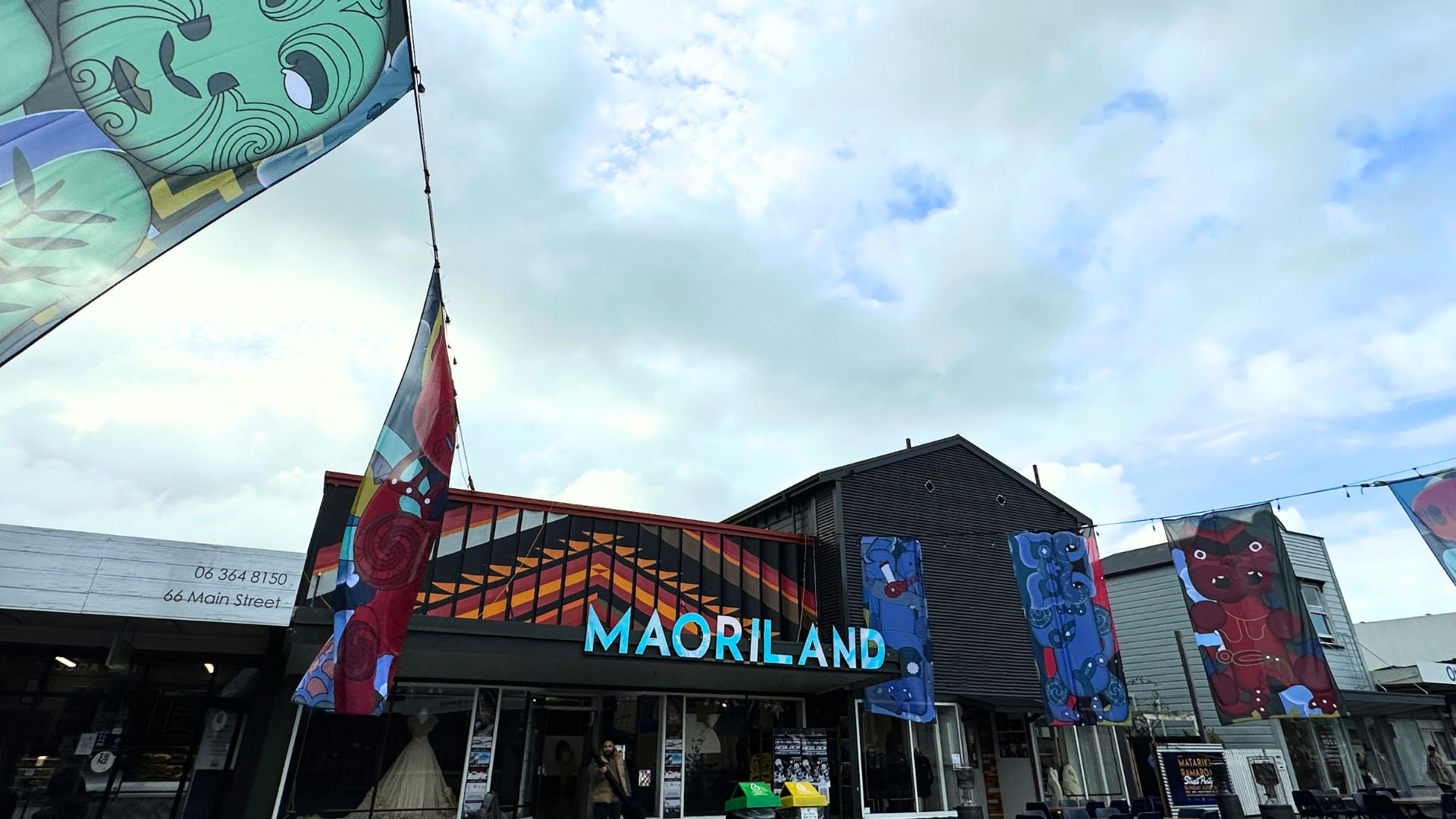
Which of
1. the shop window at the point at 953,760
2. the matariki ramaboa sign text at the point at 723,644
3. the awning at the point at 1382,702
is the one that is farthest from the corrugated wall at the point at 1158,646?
the matariki ramaboa sign text at the point at 723,644

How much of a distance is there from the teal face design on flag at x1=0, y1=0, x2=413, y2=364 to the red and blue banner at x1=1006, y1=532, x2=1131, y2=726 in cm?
1567

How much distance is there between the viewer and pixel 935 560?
19.2 metres

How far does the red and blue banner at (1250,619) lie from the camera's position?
1260 centimetres

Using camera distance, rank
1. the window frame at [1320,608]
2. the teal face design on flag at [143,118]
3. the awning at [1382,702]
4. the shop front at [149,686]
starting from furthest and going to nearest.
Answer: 1. the window frame at [1320,608]
2. the awning at [1382,702]
3. the shop front at [149,686]
4. the teal face design on flag at [143,118]

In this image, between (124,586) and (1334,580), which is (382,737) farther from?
(1334,580)

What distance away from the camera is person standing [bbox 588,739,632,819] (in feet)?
37.9

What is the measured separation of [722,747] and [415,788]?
6041mm

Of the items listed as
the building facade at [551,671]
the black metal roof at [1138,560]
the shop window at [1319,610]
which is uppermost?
the black metal roof at [1138,560]

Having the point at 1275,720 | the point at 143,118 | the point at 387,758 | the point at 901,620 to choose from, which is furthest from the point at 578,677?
the point at 1275,720

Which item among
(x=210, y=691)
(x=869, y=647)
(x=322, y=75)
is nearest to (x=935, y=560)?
(x=869, y=647)

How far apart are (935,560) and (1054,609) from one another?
346cm

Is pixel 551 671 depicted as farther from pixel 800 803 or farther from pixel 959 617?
pixel 959 617

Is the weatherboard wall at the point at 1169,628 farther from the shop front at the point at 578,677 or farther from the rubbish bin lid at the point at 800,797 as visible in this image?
the rubbish bin lid at the point at 800,797

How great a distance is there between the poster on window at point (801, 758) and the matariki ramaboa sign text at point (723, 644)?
237cm
